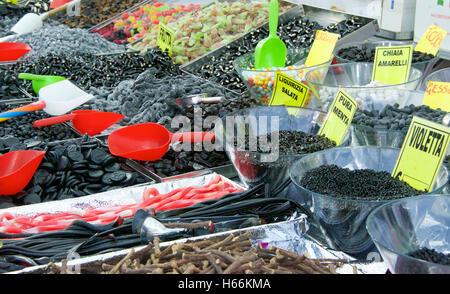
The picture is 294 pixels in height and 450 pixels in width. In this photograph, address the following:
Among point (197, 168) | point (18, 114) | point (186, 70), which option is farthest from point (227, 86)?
Result: point (18, 114)

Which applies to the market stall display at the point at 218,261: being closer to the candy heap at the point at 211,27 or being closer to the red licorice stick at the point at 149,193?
the red licorice stick at the point at 149,193

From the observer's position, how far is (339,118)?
185cm

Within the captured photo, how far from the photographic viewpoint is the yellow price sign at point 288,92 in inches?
87.1

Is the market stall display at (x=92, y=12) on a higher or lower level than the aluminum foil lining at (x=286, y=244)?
lower

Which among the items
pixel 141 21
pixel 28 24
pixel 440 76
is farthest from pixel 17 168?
pixel 28 24

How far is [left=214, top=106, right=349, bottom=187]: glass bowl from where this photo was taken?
5.82 ft

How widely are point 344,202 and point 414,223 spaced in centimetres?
17

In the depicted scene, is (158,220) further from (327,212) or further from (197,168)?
(197,168)

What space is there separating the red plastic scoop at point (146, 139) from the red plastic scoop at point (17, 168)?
32 cm

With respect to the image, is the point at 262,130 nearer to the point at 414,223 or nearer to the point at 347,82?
the point at 347,82

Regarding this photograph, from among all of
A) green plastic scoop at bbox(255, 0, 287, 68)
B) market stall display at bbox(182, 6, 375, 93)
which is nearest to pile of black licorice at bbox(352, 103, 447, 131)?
green plastic scoop at bbox(255, 0, 287, 68)

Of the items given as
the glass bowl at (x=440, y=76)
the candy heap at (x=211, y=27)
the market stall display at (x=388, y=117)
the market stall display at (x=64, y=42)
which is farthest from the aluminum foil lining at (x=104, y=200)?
the market stall display at (x=64, y=42)

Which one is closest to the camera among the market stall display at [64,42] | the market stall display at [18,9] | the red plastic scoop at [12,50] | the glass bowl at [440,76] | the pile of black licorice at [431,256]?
the pile of black licorice at [431,256]
